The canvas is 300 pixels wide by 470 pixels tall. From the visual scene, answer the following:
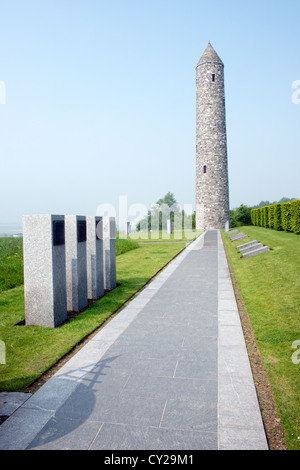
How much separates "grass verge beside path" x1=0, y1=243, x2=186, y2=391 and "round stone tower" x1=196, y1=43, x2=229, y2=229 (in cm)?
2951

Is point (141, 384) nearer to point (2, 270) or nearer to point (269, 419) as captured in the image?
point (269, 419)

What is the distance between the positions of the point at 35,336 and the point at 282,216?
2009cm

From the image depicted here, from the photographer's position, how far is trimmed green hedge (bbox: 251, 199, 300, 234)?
19406 mm

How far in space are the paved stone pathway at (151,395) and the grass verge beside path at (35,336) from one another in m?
0.33

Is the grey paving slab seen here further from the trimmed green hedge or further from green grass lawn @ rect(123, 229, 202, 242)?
green grass lawn @ rect(123, 229, 202, 242)

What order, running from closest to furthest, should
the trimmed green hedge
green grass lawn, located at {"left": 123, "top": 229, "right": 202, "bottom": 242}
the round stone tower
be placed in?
the trimmed green hedge, green grass lawn, located at {"left": 123, "top": 229, "right": 202, "bottom": 242}, the round stone tower

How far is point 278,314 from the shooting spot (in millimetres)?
6945

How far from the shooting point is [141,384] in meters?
4.11

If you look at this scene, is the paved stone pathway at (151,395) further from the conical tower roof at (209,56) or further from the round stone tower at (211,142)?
→ the conical tower roof at (209,56)

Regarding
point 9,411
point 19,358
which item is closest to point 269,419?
point 9,411

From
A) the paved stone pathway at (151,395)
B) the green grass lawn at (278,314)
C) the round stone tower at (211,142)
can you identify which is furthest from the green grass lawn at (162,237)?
the paved stone pathway at (151,395)

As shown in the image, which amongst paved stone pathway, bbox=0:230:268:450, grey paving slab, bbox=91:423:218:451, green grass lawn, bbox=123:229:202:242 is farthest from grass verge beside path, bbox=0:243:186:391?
green grass lawn, bbox=123:229:202:242

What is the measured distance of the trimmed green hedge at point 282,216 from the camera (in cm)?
1941
